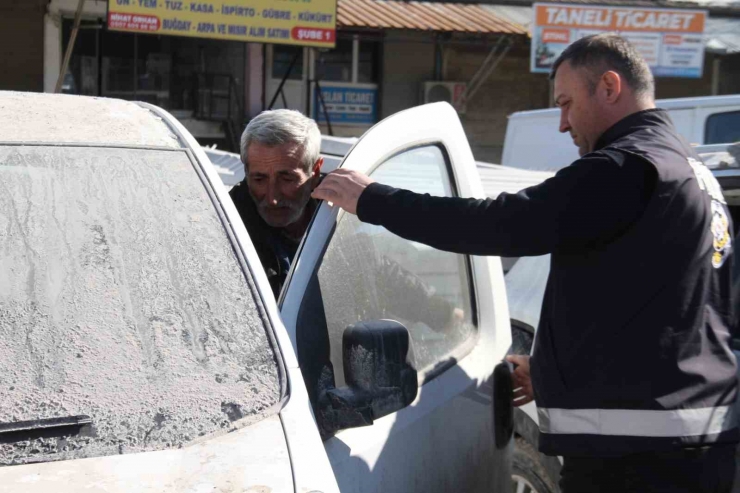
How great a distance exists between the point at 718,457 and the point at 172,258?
1.35 m

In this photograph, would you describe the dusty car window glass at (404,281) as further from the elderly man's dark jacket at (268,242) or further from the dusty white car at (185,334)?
the elderly man's dark jacket at (268,242)

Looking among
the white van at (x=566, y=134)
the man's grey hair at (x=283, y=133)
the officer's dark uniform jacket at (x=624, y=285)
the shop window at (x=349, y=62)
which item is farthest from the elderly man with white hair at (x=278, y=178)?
the shop window at (x=349, y=62)

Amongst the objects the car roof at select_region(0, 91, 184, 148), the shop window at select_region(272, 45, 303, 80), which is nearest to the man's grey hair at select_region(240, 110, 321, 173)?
the car roof at select_region(0, 91, 184, 148)

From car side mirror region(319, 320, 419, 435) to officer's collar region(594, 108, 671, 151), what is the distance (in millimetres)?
734

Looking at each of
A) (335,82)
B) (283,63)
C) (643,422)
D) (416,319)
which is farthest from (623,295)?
(283,63)

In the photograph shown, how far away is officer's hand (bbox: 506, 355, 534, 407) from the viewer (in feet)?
9.43

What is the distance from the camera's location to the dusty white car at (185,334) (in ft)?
5.26

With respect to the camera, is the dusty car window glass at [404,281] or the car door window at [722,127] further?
the car door window at [722,127]

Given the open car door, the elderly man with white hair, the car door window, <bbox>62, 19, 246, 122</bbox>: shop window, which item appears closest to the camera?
the open car door

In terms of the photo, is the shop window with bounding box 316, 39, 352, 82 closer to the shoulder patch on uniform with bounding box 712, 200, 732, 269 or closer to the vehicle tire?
the vehicle tire

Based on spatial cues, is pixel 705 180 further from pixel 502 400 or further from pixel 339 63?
pixel 339 63

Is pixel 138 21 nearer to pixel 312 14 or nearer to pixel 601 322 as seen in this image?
pixel 312 14

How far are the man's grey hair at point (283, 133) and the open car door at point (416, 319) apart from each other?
306 millimetres

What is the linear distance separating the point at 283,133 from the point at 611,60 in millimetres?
951
